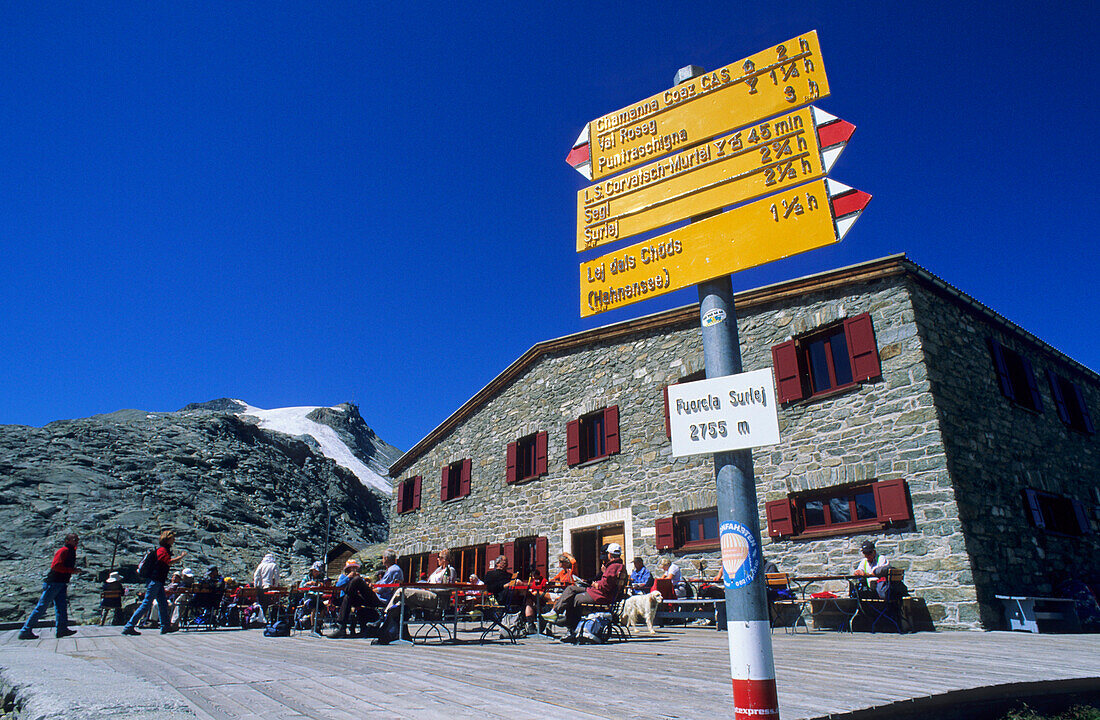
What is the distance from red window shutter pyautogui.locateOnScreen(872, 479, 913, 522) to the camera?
8.89 m

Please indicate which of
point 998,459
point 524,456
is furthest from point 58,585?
point 998,459

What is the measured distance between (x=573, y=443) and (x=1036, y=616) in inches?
337

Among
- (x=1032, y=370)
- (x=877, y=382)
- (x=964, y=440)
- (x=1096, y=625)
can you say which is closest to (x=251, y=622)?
(x=877, y=382)

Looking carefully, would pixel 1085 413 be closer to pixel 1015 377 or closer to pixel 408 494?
pixel 1015 377

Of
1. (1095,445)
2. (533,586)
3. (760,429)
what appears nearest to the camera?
(760,429)

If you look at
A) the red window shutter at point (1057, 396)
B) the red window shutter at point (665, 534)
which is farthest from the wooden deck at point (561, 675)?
the red window shutter at point (1057, 396)

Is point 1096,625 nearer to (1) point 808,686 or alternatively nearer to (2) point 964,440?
(2) point 964,440

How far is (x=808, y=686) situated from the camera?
3.48 m

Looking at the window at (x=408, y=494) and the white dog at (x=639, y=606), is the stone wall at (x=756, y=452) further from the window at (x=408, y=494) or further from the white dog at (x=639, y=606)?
the white dog at (x=639, y=606)

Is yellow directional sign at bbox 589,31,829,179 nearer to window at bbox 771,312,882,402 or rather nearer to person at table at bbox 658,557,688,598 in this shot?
window at bbox 771,312,882,402

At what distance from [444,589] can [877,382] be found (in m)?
7.16

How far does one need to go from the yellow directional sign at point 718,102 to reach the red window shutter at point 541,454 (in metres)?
12.2

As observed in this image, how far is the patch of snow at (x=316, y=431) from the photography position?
72875mm

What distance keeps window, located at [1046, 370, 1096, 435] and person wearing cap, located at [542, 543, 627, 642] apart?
406 inches
